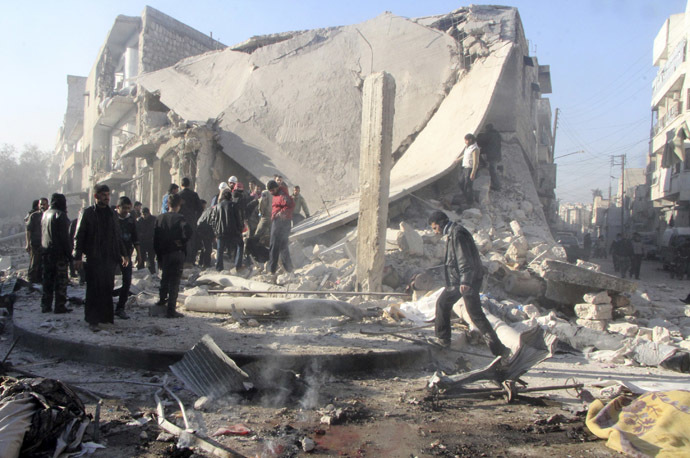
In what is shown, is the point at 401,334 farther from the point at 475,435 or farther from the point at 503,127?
the point at 503,127

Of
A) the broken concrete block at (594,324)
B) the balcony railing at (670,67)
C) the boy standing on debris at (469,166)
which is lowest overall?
the broken concrete block at (594,324)

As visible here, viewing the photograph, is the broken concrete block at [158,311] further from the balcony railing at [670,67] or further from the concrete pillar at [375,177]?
A: the balcony railing at [670,67]

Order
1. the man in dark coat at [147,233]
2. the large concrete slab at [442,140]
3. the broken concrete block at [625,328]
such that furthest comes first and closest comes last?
the large concrete slab at [442,140] < the man in dark coat at [147,233] < the broken concrete block at [625,328]

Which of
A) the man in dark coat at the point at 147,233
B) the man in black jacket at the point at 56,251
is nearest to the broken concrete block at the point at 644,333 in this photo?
the man in black jacket at the point at 56,251

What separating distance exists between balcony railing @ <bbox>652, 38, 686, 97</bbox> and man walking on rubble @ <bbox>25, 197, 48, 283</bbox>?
3107 centimetres

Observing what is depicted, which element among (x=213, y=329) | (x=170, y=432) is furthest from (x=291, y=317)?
(x=170, y=432)

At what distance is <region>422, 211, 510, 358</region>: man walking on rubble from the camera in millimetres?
4914

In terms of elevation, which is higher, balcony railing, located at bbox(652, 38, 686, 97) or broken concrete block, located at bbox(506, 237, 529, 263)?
balcony railing, located at bbox(652, 38, 686, 97)

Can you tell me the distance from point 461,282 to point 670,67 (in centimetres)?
3200

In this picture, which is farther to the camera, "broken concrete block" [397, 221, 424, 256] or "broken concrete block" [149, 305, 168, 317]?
"broken concrete block" [397, 221, 424, 256]

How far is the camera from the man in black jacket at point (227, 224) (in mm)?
8508

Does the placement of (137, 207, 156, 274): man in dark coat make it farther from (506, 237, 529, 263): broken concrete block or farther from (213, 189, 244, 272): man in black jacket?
(506, 237, 529, 263): broken concrete block

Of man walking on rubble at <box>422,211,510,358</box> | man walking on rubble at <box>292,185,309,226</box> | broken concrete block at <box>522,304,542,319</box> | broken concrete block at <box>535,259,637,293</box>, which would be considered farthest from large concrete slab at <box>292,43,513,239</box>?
man walking on rubble at <box>422,211,510,358</box>

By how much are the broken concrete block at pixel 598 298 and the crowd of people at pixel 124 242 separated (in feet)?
14.8
